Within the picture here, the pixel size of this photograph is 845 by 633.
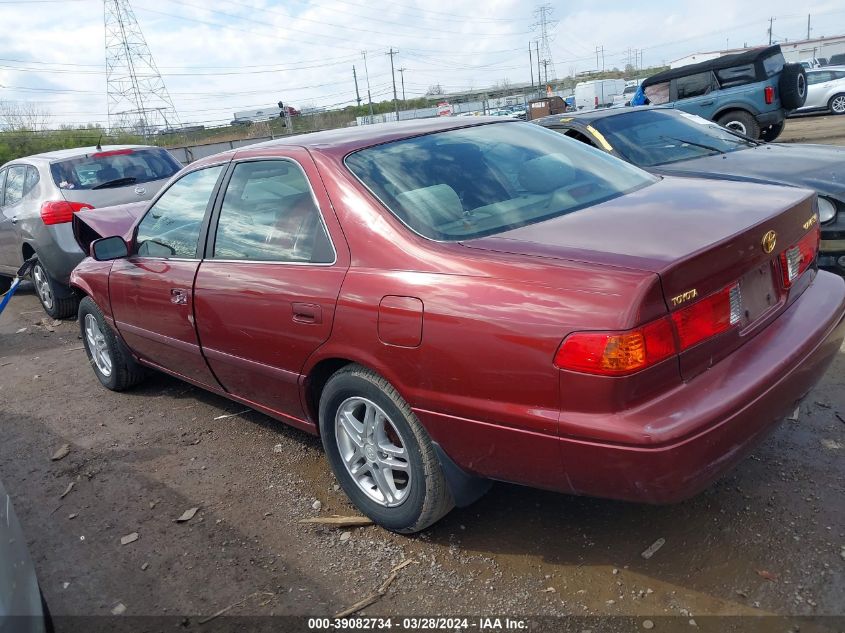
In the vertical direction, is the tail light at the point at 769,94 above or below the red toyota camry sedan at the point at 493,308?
above

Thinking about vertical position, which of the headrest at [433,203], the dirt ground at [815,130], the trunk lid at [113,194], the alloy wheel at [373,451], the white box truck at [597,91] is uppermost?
the white box truck at [597,91]

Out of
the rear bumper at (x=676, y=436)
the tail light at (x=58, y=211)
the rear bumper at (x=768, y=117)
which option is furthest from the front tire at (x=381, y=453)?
the rear bumper at (x=768, y=117)

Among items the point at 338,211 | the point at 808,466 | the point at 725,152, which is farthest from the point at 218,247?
the point at 725,152

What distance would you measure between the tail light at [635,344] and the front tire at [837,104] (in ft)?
83.4

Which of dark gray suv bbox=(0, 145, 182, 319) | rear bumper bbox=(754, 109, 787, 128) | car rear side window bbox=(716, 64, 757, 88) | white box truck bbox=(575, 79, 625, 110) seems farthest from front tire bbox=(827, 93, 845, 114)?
white box truck bbox=(575, 79, 625, 110)

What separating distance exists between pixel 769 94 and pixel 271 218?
11863mm

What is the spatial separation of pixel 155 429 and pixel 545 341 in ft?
10.2

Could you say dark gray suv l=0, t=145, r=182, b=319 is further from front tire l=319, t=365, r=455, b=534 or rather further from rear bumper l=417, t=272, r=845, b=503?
rear bumper l=417, t=272, r=845, b=503

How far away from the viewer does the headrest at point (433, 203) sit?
2713 millimetres

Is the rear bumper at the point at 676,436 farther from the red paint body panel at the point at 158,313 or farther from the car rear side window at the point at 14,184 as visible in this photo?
the car rear side window at the point at 14,184

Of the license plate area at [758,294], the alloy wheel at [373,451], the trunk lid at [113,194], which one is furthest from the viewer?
the trunk lid at [113,194]

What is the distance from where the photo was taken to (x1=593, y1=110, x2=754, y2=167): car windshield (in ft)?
20.4

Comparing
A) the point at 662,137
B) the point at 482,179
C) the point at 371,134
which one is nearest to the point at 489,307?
the point at 482,179

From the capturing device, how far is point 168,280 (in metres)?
3.80
